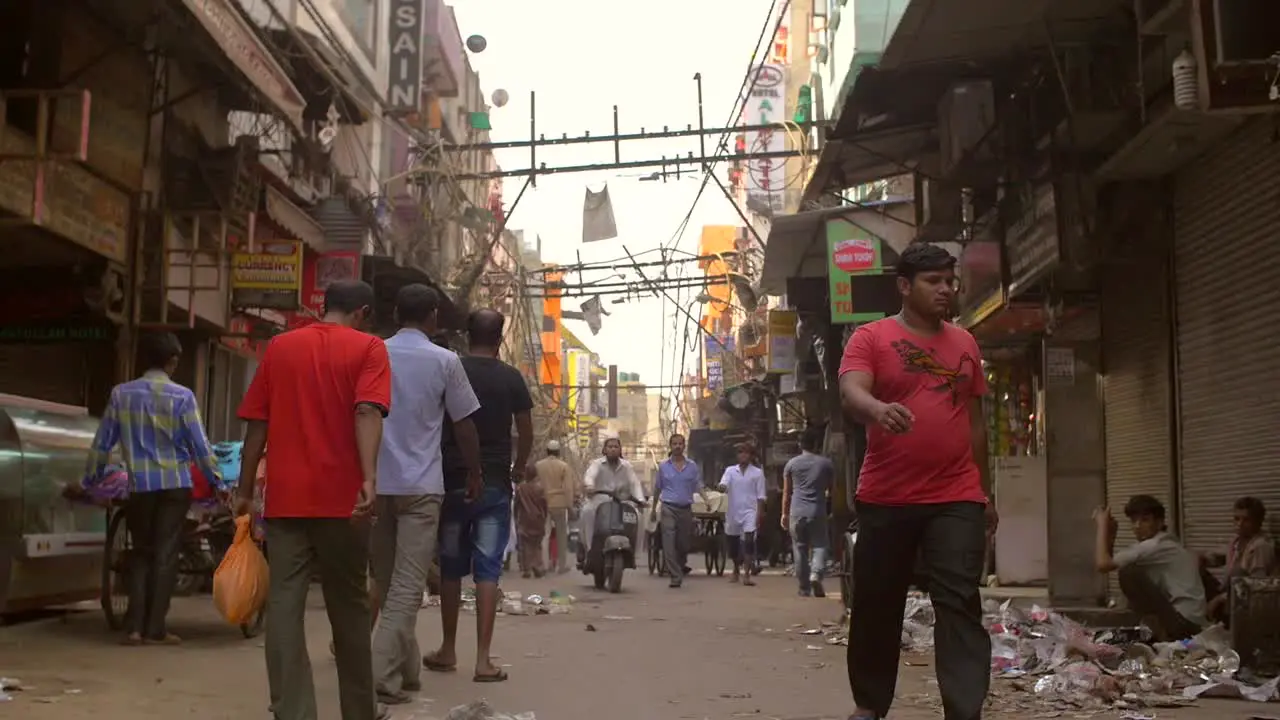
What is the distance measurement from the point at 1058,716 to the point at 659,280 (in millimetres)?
20238

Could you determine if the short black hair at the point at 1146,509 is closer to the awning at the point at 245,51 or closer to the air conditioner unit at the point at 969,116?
the air conditioner unit at the point at 969,116

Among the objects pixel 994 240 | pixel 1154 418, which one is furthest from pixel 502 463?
pixel 994 240

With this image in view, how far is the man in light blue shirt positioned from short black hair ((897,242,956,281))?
231 cm

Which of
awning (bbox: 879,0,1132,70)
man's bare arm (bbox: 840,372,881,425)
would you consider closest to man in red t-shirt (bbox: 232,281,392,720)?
man's bare arm (bbox: 840,372,881,425)

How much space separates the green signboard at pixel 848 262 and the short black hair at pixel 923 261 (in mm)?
12461

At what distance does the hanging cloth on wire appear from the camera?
25859 mm

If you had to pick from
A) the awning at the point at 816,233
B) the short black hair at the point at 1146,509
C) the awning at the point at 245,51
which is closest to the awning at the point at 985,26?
the short black hair at the point at 1146,509

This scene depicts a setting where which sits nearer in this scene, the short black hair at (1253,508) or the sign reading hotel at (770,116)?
the short black hair at (1253,508)

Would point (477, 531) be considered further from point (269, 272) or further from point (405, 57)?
point (405, 57)

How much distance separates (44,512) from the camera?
337 inches

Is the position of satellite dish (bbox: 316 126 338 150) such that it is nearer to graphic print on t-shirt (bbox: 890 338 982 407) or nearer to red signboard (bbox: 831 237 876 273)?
red signboard (bbox: 831 237 876 273)

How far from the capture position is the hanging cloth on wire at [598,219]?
84.8 feet

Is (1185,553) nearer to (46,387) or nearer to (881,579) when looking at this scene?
(881,579)

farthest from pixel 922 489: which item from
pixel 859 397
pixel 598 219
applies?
pixel 598 219
